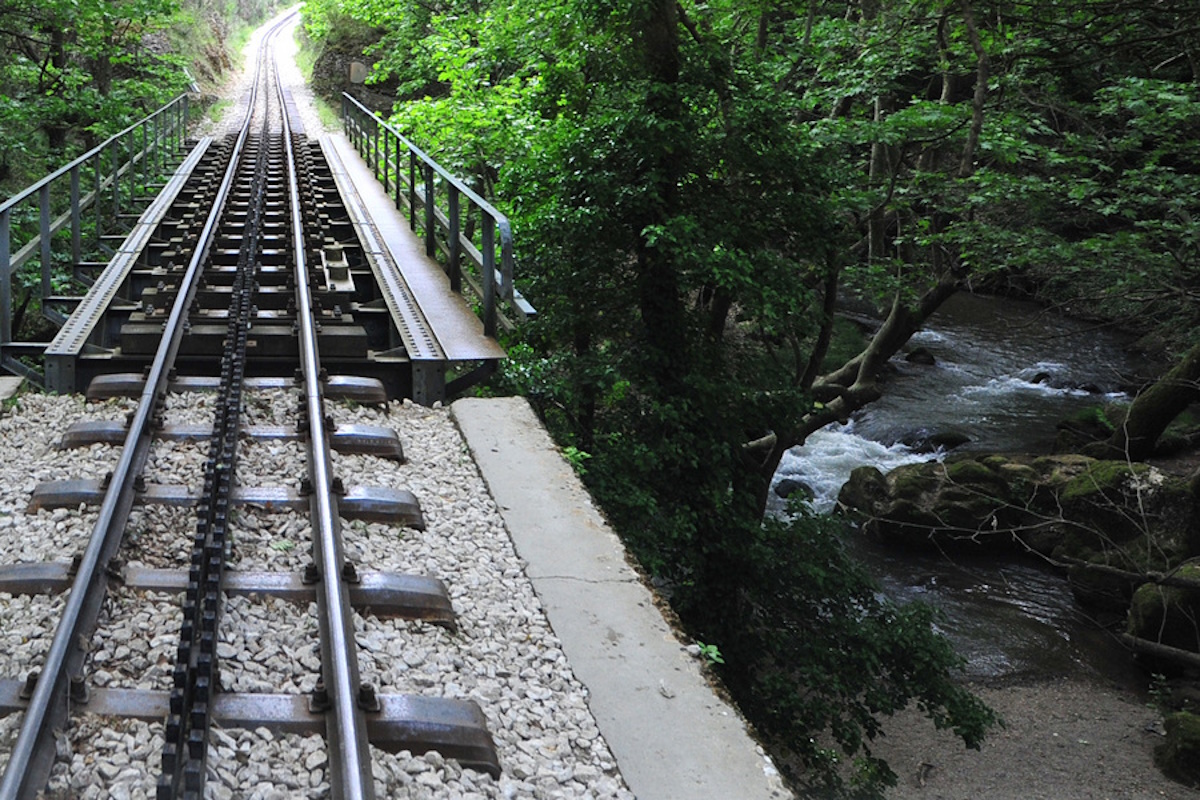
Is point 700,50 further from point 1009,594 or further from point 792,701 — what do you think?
point 1009,594

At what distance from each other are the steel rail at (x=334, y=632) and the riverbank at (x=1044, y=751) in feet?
23.0

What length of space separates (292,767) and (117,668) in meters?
0.90

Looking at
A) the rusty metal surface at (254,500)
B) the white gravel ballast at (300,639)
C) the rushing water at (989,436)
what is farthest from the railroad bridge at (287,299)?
the rushing water at (989,436)

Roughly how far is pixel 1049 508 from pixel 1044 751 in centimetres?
468

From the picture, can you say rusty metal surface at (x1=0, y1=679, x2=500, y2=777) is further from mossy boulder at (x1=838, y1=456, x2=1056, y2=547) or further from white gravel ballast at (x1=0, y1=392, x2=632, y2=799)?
mossy boulder at (x1=838, y1=456, x2=1056, y2=547)

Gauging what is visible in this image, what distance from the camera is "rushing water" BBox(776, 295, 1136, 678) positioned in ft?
41.2

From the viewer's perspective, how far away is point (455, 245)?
9000mm

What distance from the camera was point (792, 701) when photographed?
8.42m

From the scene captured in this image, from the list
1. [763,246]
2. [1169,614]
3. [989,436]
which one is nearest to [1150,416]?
[989,436]

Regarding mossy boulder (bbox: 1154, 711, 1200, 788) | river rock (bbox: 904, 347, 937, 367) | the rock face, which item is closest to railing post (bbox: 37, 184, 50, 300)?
the rock face

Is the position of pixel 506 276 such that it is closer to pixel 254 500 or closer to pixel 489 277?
pixel 489 277

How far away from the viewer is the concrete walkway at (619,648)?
11.2 feet

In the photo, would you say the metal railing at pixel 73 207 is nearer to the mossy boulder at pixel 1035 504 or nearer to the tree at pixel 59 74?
the tree at pixel 59 74

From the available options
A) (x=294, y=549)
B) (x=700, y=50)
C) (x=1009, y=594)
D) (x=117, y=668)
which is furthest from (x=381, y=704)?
(x=1009, y=594)
